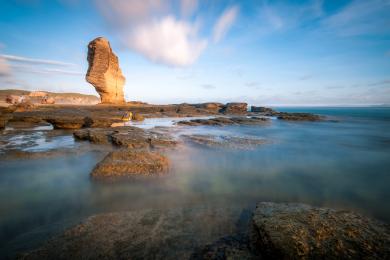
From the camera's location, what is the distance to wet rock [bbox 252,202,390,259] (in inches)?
98.2

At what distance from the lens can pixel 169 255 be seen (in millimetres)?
2969

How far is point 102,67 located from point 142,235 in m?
36.7

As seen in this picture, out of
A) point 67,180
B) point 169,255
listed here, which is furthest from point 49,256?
point 67,180

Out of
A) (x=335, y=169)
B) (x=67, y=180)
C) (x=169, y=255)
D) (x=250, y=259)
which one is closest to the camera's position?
(x=250, y=259)

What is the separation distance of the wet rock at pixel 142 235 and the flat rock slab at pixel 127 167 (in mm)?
2149

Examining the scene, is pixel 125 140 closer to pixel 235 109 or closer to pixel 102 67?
pixel 102 67

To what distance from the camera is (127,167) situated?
6352 mm

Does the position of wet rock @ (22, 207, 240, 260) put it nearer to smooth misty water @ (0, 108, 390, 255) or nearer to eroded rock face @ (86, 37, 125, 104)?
smooth misty water @ (0, 108, 390, 255)

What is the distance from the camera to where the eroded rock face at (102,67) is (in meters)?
33.7

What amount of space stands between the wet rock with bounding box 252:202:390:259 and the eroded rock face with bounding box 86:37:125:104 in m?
37.3

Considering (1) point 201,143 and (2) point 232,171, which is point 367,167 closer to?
(2) point 232,171

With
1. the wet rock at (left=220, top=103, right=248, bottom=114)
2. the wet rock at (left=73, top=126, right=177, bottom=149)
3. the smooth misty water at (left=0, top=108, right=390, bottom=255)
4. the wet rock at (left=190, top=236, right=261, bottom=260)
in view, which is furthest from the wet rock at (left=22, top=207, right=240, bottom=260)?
the wet rock at (left=220, top=103, right=248, bottom=114)

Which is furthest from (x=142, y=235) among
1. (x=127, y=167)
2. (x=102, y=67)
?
(x=102, y=67)

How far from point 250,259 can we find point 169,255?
1.23 m
